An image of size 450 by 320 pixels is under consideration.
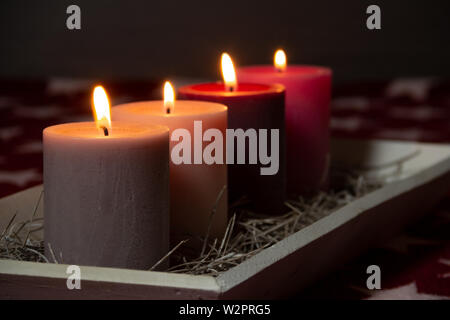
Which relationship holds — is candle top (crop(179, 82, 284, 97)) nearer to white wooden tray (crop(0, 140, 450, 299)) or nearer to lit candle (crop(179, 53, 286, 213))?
lit candle (crop(179, 53, 286, 213))

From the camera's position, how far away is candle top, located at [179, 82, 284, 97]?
745mm

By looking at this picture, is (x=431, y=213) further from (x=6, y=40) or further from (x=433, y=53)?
(x=6, y=40)

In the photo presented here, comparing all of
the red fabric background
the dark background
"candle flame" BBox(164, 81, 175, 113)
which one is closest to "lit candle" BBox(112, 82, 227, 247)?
"candle flame" BBox(164, 81, 175, 113)

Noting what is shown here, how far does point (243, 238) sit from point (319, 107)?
0.22 meters

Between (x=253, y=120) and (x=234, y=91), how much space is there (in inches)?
1.6

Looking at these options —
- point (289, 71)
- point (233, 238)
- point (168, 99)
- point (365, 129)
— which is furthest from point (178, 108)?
point (365, 129)

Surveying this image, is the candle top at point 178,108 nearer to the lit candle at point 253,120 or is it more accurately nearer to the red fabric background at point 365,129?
the lit candle at point 253,120

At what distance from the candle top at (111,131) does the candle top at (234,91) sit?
0.15m

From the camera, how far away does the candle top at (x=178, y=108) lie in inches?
26.1

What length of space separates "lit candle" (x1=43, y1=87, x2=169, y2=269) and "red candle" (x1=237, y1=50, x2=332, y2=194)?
0.29m

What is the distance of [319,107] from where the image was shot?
875mm

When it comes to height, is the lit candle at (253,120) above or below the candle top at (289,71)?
below

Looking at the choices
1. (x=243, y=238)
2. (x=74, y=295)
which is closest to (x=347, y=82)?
(x=243, y=238)

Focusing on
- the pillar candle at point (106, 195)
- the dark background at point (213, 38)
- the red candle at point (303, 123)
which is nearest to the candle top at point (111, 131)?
the pillar candle at point (106, 195)
